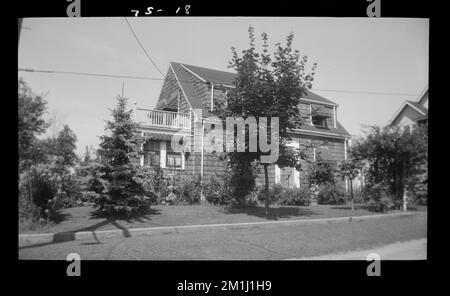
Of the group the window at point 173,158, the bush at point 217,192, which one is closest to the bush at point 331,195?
the bush at point 217,192

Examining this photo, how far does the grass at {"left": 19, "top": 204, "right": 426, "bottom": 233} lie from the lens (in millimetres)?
6094

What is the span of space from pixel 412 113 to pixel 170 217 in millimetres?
6755

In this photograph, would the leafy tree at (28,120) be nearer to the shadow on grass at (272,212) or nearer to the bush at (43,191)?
the bush at (43,191)

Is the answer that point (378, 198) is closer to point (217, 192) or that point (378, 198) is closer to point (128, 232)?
point (217, 192)

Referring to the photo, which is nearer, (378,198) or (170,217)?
(170,217)

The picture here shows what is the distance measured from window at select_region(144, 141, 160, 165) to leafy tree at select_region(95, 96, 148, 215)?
13.3ft

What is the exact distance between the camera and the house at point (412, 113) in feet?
12.7

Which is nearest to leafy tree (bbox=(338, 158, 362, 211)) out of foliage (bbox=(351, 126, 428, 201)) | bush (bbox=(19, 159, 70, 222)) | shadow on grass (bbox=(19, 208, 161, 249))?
foliage (bbox=(351, 126, 428, 201))

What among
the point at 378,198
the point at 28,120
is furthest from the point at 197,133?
the point at 28,120

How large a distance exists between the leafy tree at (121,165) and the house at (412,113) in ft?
20.3

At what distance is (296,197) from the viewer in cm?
1070
